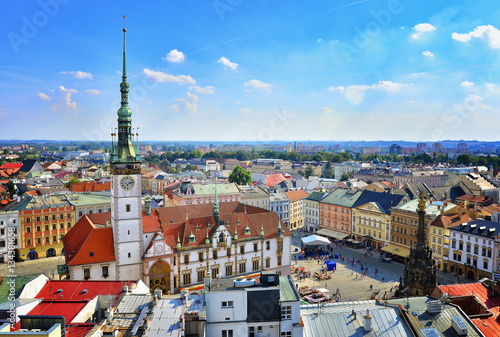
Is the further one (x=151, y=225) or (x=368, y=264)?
(x=368, y=264)

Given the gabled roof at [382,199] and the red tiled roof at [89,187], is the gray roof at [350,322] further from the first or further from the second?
the red tiled roof at [89,187]

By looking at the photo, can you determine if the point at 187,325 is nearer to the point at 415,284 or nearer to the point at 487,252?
the point at 415,284

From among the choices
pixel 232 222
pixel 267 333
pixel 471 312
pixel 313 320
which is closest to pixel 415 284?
pixel 471 312

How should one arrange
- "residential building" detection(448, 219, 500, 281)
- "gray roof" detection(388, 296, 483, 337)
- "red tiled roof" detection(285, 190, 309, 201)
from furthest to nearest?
"red tiled roof" detection(285, 190, 309, 201) < "residential building" detection(448, 219, 500, 281) < "gray roof" detection(388, 296, 483, 337)

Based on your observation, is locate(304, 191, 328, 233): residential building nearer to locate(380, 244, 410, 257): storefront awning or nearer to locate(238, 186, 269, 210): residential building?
locate(238, 186, 269, 210): residential building

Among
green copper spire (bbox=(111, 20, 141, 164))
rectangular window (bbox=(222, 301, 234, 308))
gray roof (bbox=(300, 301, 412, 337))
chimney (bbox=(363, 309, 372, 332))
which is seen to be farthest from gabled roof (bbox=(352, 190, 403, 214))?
rectangular window (bbox=(222, 301, 234, 308))

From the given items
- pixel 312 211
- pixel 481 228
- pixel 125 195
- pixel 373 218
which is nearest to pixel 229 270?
pixel 125 195

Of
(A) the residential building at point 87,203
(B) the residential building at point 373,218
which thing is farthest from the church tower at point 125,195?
(B) the residential building at point 373,218
